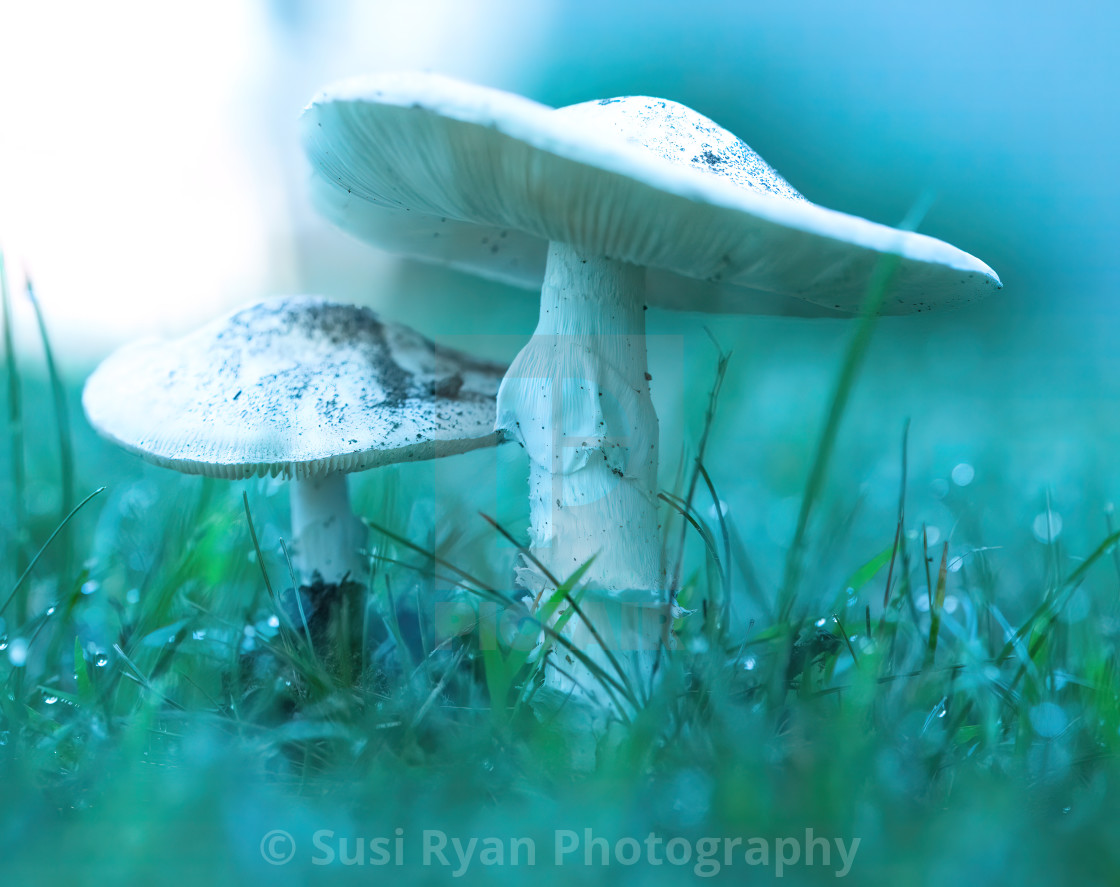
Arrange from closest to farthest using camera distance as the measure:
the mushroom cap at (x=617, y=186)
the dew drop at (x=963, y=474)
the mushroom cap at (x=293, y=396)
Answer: the mushroom cap at (x=617, y=186) → the mushroom cap at (x=293, y=396) → the dew drop at (x=963, y=474)

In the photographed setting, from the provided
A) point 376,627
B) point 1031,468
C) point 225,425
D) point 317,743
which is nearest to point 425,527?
point 376,627

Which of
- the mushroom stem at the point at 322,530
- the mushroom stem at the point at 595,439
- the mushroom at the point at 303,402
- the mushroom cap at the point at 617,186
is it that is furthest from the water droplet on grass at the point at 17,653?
the mushroom cap at the point at 617,186

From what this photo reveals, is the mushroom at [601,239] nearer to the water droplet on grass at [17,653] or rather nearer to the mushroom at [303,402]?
the mushroom at [303,402]

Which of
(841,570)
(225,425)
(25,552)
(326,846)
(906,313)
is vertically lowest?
(841,570)

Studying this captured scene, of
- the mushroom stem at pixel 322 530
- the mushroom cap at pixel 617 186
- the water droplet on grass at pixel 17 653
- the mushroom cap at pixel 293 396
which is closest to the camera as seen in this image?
the mushroom cap at pixel 617 186

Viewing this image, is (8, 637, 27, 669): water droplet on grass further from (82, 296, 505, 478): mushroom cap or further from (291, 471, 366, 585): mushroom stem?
(291, 471, 366, 585): mushroom stem

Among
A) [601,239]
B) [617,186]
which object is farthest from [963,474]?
[617,186]

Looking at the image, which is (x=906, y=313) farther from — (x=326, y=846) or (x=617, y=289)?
(x=326, y=846)
